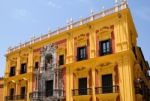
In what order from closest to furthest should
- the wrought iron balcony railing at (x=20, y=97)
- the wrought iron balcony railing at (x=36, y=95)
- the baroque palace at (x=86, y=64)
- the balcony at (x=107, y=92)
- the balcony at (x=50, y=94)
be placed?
the balcony at (x=107, y=92), the baroque palace at (x=86, y=64), the balcony at (x=50, y=94), the wrought iron balcony railing at (x=36, y=95), the wrought iron balcony railing at (x=20, y=97)

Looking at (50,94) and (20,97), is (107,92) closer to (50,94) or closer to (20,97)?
(50,94)

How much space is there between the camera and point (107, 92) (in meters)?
21.0

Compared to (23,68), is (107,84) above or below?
below

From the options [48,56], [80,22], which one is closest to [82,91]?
[48,56]

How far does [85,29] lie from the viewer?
24.6 m

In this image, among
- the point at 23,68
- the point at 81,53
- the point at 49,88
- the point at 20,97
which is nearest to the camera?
the point at 81,53

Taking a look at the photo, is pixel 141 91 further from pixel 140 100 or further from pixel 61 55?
pixel 61 55

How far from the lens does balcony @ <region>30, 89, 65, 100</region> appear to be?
2456cm

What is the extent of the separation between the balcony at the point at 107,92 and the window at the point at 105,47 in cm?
345

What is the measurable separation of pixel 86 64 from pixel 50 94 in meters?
5.58

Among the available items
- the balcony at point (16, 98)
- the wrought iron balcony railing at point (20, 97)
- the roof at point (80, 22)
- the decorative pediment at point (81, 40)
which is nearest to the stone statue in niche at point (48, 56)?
the roof at point (80, 22)

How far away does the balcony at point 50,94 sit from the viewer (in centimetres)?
2456

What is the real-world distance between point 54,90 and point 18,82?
7065 mm

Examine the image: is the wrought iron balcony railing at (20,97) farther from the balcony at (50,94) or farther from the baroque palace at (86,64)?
the balcony at (50,94)
